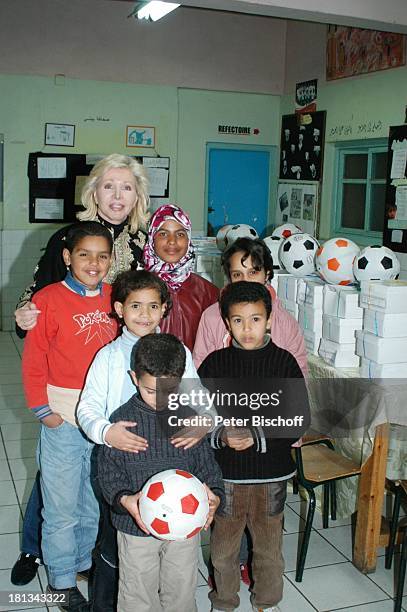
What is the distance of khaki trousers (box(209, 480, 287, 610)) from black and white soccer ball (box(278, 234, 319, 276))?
1918 mm

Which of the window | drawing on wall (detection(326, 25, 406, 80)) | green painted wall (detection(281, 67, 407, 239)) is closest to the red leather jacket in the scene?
green painted wall (detection(281, 67, 407, 239))

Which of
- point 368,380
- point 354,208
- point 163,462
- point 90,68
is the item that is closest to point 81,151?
point 90,68

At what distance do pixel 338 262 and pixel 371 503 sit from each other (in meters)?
1.37

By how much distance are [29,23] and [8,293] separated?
3149 millimetres

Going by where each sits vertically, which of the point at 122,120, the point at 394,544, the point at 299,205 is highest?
the point at 122,120

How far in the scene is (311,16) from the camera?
484 cm

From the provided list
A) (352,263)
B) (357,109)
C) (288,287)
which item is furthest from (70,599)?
(357,109)

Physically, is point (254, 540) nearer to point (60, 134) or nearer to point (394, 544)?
point (394, 544)

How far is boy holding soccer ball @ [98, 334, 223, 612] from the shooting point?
1.98m

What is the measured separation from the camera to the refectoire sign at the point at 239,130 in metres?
8.27

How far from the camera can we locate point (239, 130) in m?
8.33

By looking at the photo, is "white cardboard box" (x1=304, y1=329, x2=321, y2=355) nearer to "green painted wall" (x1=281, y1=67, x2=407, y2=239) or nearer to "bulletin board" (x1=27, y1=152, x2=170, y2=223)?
"green painted wall" (x1=281, y1=67, x2=407, y2=239)

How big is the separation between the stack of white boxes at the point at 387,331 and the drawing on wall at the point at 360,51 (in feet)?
12.6

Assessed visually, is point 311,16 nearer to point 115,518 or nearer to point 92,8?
point 92,8
